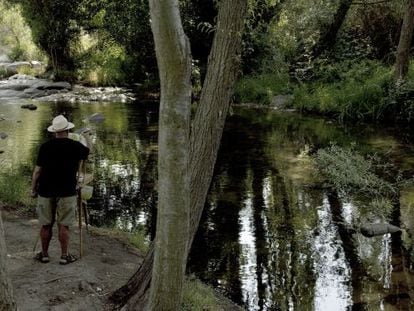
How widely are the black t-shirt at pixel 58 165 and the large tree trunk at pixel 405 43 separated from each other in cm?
1410

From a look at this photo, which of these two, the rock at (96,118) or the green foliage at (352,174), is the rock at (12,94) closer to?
the rock at (96,118)

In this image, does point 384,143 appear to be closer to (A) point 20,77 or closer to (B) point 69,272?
(B) point 69,272

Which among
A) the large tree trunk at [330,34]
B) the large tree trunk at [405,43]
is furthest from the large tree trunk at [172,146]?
the large tree trunk at [330,34]

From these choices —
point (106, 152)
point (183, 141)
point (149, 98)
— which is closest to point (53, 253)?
point (183, 141)

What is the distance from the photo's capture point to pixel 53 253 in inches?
270

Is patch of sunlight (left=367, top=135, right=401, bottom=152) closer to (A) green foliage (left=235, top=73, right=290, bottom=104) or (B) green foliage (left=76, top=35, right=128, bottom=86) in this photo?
(A) green foliage (left=235, top=73, right=290, bottom=104)

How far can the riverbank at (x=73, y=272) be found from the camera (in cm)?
550

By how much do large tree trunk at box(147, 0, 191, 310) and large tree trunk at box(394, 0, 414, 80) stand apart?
15220mm

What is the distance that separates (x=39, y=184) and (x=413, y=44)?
19.7m

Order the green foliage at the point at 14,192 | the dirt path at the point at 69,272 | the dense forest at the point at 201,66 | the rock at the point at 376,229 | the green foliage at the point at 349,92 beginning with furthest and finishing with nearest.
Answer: the green foliage at the point at 349,92, the green foliage at the point at 14,192, the rock at the point at 376,229, the dirt path at the point at 69,272, the dense forest at the point at 201,66

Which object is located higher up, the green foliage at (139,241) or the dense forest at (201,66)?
the dense forest at (201,66)

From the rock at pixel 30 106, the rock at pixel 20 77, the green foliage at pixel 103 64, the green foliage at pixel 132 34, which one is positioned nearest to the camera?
the rock at pixel 30 106

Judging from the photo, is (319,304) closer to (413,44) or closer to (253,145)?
(253,145)

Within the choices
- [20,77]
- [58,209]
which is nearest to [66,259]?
[58,209]
